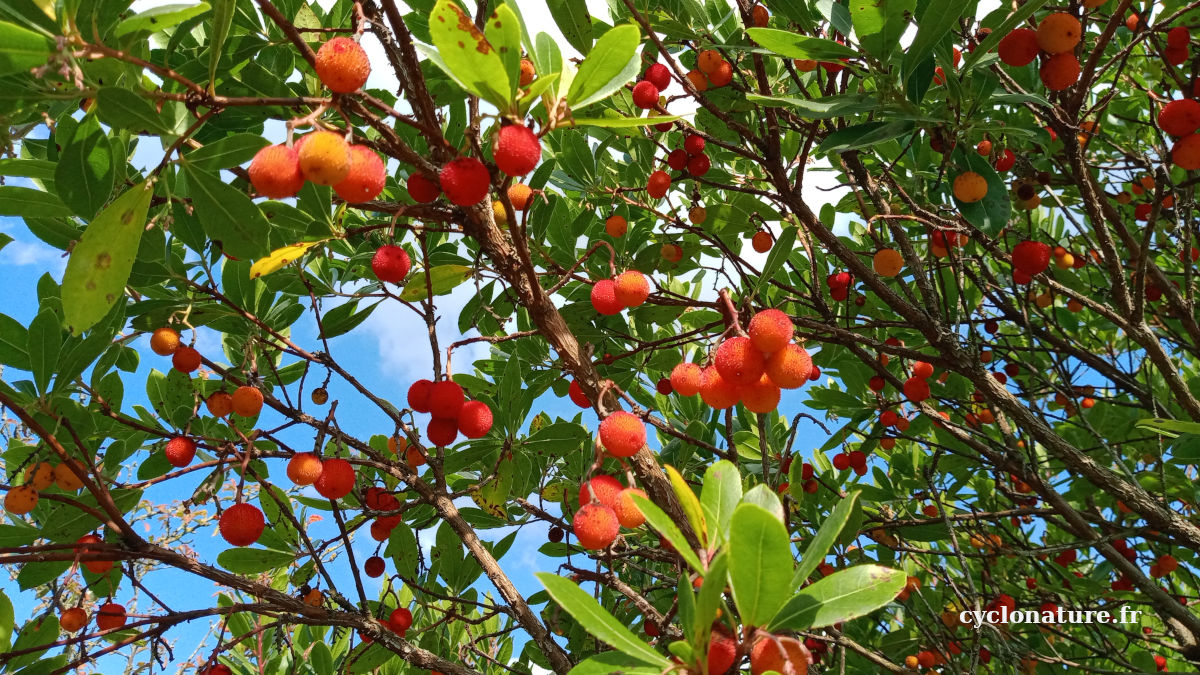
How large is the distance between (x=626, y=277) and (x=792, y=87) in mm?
1936

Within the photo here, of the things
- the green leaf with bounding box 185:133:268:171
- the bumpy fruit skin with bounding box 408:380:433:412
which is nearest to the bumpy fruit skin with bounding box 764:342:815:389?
the bumpy fruit skin with bounding box 408:380:433:412

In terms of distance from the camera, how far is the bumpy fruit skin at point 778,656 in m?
1.22

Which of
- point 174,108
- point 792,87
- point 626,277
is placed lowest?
point 626,277

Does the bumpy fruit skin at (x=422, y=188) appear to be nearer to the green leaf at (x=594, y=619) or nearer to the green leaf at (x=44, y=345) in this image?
the green leaf at (x=594, y=619)

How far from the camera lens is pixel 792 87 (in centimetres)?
344

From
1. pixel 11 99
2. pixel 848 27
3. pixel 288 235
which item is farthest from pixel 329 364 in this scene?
pixel 848 27

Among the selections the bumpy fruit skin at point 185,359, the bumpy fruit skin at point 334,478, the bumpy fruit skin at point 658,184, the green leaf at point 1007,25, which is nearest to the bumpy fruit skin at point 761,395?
the green leaf at point 1007,25

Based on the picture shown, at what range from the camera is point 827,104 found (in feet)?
6.41

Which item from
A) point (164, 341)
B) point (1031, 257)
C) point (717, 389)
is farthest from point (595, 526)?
point (1031, 257)

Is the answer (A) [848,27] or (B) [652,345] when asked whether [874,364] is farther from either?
(A) [848,27]

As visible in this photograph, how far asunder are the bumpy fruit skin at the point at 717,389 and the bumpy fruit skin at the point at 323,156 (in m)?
0.91

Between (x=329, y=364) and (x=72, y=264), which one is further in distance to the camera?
(x=329, y=364)

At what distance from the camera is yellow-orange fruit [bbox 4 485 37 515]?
2.15 meters

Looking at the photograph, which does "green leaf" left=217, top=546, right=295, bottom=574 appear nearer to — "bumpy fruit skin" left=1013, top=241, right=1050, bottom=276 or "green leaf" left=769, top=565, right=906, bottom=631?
"green leaf" left=769, top=565, right=906, bottom=631
